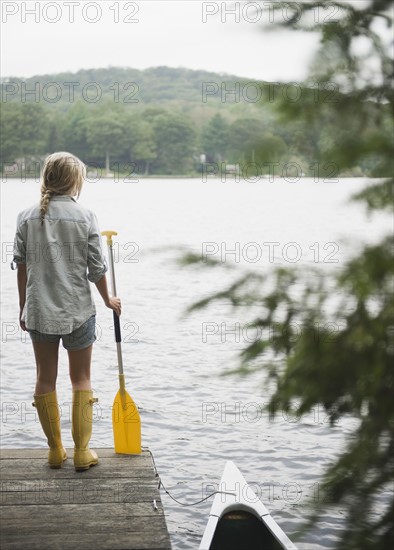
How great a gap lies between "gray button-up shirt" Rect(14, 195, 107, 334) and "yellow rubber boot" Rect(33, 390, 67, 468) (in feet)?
1.67

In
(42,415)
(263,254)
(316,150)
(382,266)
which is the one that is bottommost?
(263,254)

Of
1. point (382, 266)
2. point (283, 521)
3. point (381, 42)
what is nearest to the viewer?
point (382, 266)

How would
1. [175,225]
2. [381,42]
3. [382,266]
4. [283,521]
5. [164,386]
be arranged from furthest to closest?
[175,225] → [164,386] → [283,521] → [381,42] → [382,266]

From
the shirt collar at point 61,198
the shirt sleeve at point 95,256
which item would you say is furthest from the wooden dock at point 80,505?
the shirt collar at point 61,198

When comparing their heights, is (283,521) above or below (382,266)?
below

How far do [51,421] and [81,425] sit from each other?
0.19 meters

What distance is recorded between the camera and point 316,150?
1.87 m

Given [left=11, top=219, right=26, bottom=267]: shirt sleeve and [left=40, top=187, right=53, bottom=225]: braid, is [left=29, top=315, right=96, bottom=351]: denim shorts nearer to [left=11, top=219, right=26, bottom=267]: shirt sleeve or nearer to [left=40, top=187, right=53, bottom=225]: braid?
[left=11, top=219, right=26, bottom=267]: shirt sleeve

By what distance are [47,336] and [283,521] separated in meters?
3.64

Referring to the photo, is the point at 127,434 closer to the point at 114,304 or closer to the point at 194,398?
the point at 114,304

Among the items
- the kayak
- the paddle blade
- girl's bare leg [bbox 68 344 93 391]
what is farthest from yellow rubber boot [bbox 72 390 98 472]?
the kayak

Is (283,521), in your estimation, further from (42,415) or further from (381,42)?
(381,42)

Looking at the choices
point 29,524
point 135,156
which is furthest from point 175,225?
point 29,524

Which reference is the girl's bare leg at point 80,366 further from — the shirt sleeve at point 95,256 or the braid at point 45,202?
the braid at point 45,202
